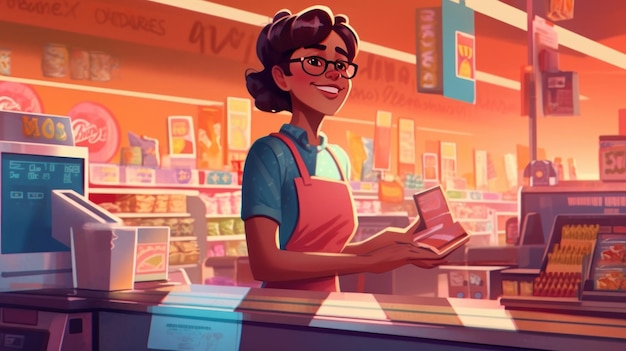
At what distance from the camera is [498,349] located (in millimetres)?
1338

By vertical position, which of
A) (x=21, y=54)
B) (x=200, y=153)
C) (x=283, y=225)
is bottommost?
(x=283, y=225)

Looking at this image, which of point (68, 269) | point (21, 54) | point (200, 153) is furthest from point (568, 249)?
point (21, 54)

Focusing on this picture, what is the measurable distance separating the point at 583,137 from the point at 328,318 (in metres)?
12.8

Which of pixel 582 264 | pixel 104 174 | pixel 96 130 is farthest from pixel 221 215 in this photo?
pixel 582 264

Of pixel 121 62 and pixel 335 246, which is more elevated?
pixel 121 62

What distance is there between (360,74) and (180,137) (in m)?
4.61

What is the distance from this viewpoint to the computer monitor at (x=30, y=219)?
2129 millimetres

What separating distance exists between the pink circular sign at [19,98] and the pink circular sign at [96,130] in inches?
16.0

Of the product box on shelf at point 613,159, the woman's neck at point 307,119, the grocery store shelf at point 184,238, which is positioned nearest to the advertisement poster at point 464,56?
the product box on shelf at point 613,159

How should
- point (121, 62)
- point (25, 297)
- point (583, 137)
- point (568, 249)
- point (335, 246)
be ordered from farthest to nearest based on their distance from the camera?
point (583, 137), point (121, 62), point (568, 249), point (335, 246), point (25, 297)

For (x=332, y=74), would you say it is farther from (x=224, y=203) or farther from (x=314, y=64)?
(x=224, y=203)

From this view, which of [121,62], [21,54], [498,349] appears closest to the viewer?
[498,349]

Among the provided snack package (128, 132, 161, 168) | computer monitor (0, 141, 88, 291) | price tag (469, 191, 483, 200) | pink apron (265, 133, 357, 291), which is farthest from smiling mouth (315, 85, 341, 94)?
price tag (469, 191, 483, 200)

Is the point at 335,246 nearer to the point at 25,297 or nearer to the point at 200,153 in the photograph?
the point at 25,297
